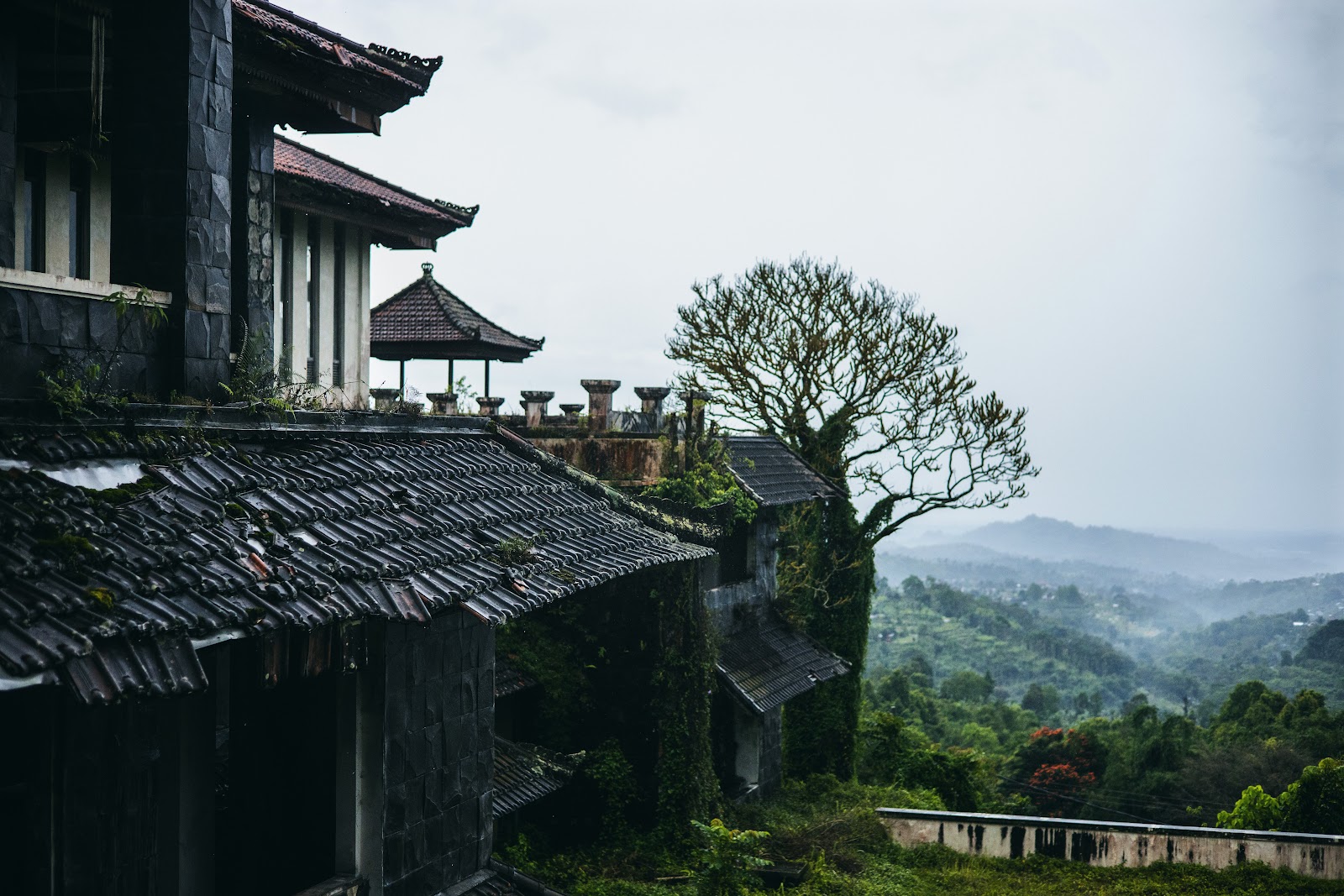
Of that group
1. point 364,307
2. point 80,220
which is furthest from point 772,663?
point 80,220

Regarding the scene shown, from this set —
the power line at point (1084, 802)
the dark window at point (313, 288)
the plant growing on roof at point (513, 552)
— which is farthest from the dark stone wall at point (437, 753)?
the power line at point (1084, 802)

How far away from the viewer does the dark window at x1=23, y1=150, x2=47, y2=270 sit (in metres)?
8.85

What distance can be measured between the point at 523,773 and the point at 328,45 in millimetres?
10378

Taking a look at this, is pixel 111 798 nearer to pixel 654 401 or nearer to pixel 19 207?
pixel 19 207

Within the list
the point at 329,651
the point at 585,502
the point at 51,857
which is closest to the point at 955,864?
the point at 585,502

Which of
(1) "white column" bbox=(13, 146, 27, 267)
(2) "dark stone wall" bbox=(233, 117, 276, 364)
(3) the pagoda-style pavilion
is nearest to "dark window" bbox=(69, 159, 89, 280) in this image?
(1) "white column" bbox=(13, 146, 27, 267)

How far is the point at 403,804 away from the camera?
8.23 metres

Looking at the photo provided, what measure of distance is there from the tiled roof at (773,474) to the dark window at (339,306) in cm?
1149

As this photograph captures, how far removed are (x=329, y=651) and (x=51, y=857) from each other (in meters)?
1.96

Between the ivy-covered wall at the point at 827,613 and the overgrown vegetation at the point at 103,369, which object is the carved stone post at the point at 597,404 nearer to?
the ivy-covered wall at the point at 827,613

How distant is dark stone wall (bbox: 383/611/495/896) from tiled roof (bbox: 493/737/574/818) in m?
5.01

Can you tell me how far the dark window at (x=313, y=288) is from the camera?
13.1 meters

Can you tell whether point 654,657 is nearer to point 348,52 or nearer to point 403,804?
point 403,804

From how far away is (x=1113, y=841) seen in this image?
22.5m
